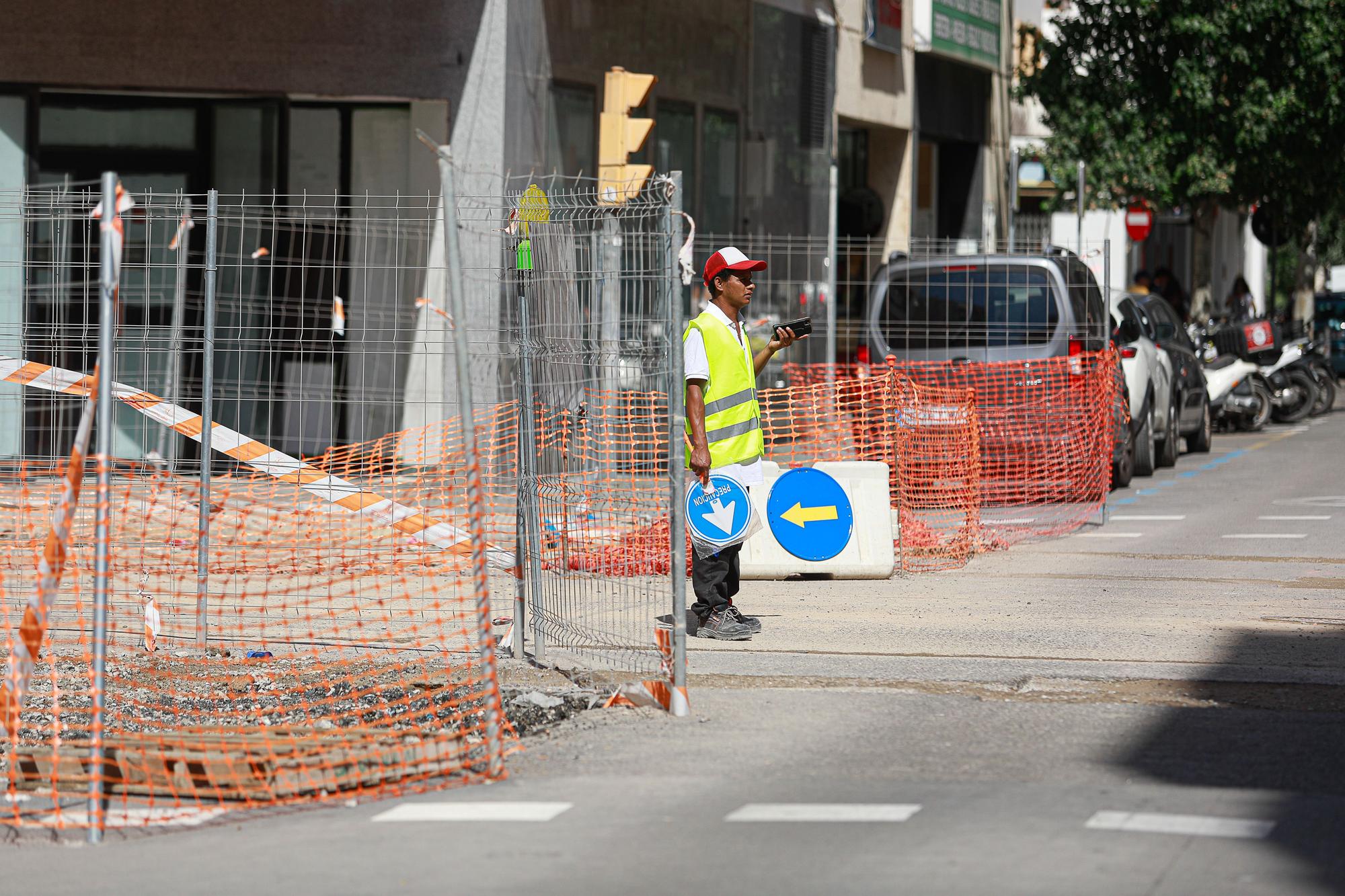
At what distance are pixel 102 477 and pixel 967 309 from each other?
36.9ft

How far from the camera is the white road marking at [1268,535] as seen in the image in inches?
539

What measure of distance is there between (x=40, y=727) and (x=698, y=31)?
608 inches

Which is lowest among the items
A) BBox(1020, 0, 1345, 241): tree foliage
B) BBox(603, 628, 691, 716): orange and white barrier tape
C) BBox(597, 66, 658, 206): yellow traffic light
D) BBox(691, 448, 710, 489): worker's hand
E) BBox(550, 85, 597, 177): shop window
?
BBox(603, 628, 691, 716): orange and white barrier tape

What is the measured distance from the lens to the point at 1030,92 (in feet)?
102

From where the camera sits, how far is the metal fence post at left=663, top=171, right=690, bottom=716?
7691mm

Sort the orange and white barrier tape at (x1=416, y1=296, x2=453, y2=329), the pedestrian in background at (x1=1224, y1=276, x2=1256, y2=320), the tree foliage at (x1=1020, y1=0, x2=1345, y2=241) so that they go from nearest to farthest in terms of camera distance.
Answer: the orange and white barrier tape at (x1=416, y1=296, x2=453, y2=329) < the tree foliage at (x1=1020, y1=0, x2=1345, y2=241) < the pedestrian in background at (x1=1224, y1=276, x2=1256, y2=320)

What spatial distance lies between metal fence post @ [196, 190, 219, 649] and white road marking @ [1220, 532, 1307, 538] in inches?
279

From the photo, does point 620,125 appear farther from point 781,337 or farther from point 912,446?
point 781,337

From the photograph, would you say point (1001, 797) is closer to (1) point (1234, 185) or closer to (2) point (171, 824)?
(2) point (171, 824)

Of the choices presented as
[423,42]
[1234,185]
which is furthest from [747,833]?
[1234,185]

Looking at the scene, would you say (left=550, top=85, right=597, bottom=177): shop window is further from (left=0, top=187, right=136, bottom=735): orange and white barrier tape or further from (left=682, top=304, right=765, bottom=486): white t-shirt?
(left=0, top=187, right=136, bottom=735): orange and white barrier tape

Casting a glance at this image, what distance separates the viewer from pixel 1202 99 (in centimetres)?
2833

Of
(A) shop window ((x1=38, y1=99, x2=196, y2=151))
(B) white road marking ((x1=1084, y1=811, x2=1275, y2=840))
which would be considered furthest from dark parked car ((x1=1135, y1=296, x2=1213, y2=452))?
(B) white road marking ((x1=1084, y1=811, x2=1275, y2=840))

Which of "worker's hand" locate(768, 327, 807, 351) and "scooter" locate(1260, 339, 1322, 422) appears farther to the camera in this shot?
"scooter" locate(1260, 339, 1322, 422)
